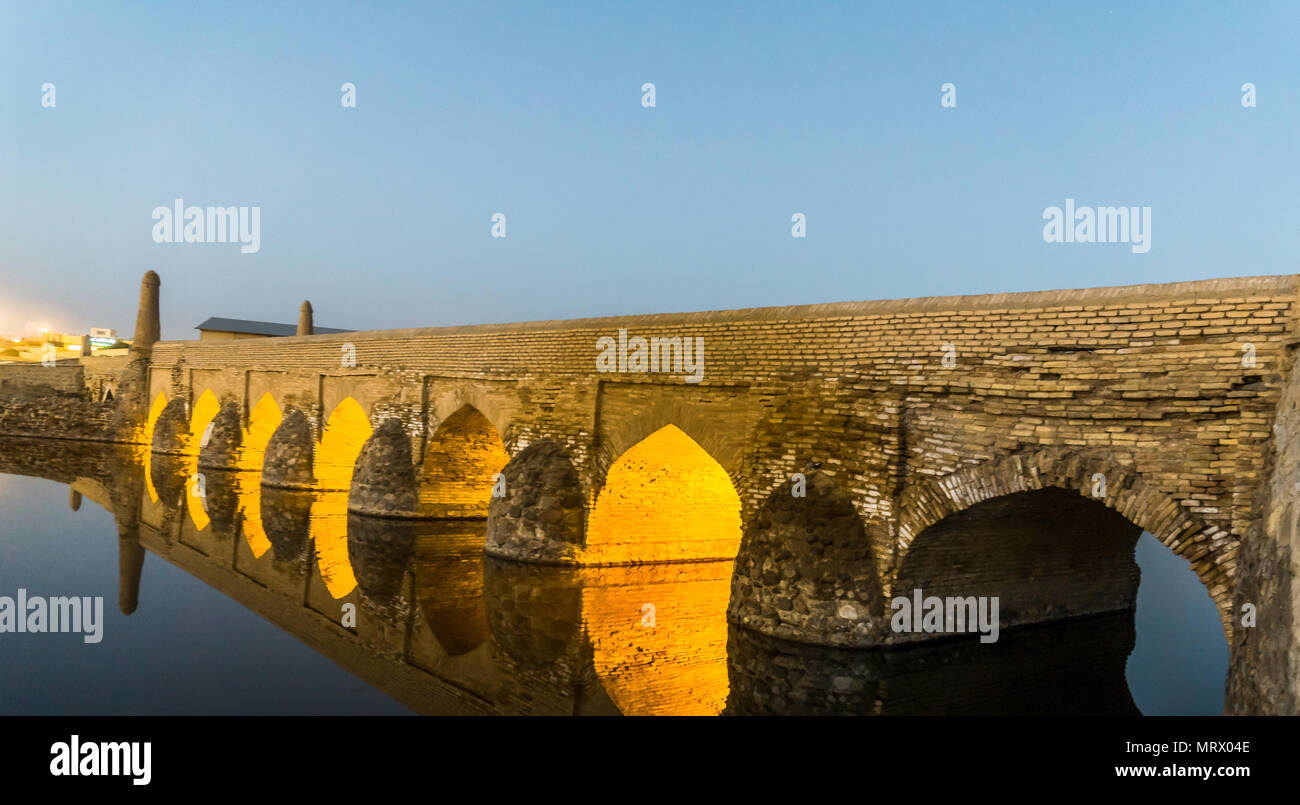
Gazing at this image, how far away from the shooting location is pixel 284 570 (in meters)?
13.1

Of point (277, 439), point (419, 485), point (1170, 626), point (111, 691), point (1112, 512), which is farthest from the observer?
point (277, 439)

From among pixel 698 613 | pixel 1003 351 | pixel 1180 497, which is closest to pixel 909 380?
pixel 1003 351

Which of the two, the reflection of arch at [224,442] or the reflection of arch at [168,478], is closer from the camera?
the reflection of arch at [168,478]

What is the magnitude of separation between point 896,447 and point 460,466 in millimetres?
10062

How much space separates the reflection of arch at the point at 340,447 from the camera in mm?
19750

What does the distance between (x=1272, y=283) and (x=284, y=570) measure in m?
12.1

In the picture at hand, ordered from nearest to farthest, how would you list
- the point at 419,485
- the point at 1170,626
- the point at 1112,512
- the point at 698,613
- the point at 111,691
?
the point at 111,691 < the point at 1112,512 < the point at 698,613 < the point at 1170,626 < the point at 419,485

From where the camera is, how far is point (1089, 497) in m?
7.68

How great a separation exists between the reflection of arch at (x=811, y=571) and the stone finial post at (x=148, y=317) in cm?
2926

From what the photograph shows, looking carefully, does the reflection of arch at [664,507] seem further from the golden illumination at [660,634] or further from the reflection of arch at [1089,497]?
the reflection of arch at [1089,497]

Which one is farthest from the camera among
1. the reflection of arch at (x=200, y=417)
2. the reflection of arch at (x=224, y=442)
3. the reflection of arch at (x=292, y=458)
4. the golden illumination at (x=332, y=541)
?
the reflection of arch at (x=200, y=417)

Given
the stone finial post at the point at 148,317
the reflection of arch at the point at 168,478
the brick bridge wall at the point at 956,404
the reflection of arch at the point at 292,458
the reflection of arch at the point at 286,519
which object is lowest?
the reflection of arch at the point at 286,519

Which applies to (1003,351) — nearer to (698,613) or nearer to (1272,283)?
(1272,283)

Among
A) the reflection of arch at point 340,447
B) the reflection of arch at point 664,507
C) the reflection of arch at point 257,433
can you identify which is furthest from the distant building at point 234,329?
the reflection of arch at point 664,507
